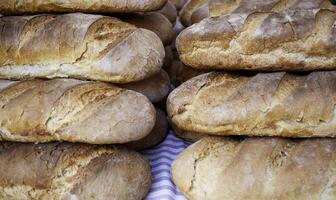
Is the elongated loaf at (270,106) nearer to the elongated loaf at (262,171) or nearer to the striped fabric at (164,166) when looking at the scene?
the elongated loaf at (262,171)

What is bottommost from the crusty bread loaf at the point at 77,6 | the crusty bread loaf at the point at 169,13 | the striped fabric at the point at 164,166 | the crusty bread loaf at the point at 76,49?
the striped fabric at the point at 164,166

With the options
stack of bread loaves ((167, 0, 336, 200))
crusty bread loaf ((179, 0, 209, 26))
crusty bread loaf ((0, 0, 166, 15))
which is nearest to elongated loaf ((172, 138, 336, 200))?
stack of bread loaves ((167, 0, 336, 200))

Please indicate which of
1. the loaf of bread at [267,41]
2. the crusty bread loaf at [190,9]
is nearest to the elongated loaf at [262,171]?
the loaf of bread at [267,41]

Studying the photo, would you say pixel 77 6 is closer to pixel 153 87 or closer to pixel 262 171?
pixel 153 87

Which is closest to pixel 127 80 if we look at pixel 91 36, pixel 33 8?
pixel 91 36

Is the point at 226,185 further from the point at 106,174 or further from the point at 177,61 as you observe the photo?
the point at 177,61

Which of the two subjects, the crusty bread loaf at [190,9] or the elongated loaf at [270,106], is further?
the crusty bread loaf at [190,9]
